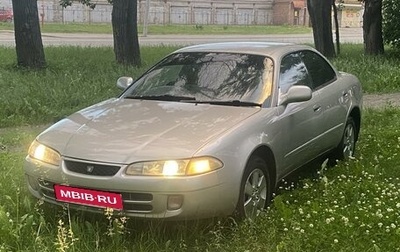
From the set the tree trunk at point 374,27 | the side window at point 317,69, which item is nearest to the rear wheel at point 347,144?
the side window at point 317,69

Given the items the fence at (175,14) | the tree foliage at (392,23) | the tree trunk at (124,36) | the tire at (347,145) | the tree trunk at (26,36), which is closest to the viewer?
the tire at (347,145)

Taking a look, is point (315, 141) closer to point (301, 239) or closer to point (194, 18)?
point (301, 239)

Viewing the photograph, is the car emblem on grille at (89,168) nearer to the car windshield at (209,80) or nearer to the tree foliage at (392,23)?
the car windshield at (209,80)

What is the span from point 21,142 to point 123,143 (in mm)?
3717

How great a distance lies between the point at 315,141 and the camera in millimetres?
5824

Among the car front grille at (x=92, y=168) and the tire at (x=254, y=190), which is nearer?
the car front grille at (x=92, y=168)

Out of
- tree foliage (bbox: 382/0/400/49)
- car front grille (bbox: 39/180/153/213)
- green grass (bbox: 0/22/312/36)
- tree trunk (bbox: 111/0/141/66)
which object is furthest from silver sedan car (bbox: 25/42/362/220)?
green grass (bbox: 0/22/312/36)

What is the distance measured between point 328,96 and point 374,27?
44.1 feet

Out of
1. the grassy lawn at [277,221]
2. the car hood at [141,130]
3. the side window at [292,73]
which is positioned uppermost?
the side window at [292,73]

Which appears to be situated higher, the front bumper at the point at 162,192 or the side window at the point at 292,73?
the side window at the point at 292,73

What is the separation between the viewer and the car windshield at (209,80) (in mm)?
5277

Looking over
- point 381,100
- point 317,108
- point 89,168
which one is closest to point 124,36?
point 381,100

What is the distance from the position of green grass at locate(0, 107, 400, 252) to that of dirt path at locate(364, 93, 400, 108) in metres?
5.63

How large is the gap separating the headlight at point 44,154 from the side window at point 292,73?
7.07 ft
